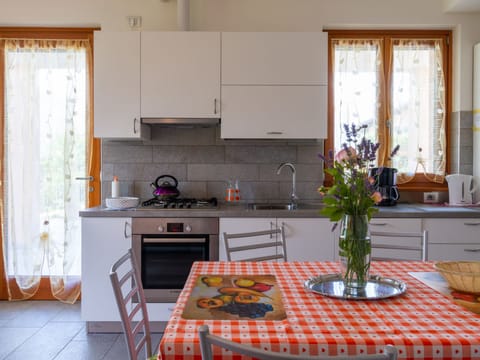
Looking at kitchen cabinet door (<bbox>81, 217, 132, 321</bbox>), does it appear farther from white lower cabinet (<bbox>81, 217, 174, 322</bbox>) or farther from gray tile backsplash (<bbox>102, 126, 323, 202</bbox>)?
gray tile backsplash (<bbox>102, 126, 323, 202</bbox>)

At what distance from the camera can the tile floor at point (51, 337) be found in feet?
9.06

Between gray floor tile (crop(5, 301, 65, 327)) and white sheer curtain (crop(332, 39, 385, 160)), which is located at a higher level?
white sheer curtain (crop(332, 39, 385, 160))

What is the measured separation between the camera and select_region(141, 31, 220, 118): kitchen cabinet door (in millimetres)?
3254

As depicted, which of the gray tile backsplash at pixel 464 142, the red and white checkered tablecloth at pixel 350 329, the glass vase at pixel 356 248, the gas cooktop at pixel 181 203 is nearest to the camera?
the red and white checkered tablecloth at pixel 350 329

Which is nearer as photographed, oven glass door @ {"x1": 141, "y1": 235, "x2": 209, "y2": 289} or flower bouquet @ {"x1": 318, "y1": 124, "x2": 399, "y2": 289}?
flower bouquet @ {"x1": 318, "y1": 124, "x2": 399, "y2": 289}

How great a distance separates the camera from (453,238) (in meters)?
3.09

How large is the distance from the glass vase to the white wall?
8.09 ft

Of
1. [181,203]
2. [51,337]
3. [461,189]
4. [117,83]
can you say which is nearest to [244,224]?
[181,203]

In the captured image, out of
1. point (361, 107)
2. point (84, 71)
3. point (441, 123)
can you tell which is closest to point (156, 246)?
point (84, 71)

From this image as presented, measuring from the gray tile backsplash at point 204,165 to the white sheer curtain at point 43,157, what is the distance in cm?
36

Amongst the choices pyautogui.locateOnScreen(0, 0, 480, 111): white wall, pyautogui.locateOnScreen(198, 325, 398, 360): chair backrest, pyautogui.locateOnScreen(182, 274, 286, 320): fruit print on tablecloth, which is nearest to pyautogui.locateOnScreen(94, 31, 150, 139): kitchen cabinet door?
pyautogui.locateOnScreen(0, 0, 480, 111): white wall

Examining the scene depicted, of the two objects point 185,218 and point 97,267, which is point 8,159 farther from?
point 185,218

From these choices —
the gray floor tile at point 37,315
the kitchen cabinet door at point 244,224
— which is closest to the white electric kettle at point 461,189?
the kitchen cabinet door at point 244,224

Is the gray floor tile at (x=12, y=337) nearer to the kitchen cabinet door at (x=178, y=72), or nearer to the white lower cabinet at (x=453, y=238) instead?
the kitchen cabinet door at (x=178, y=72)
